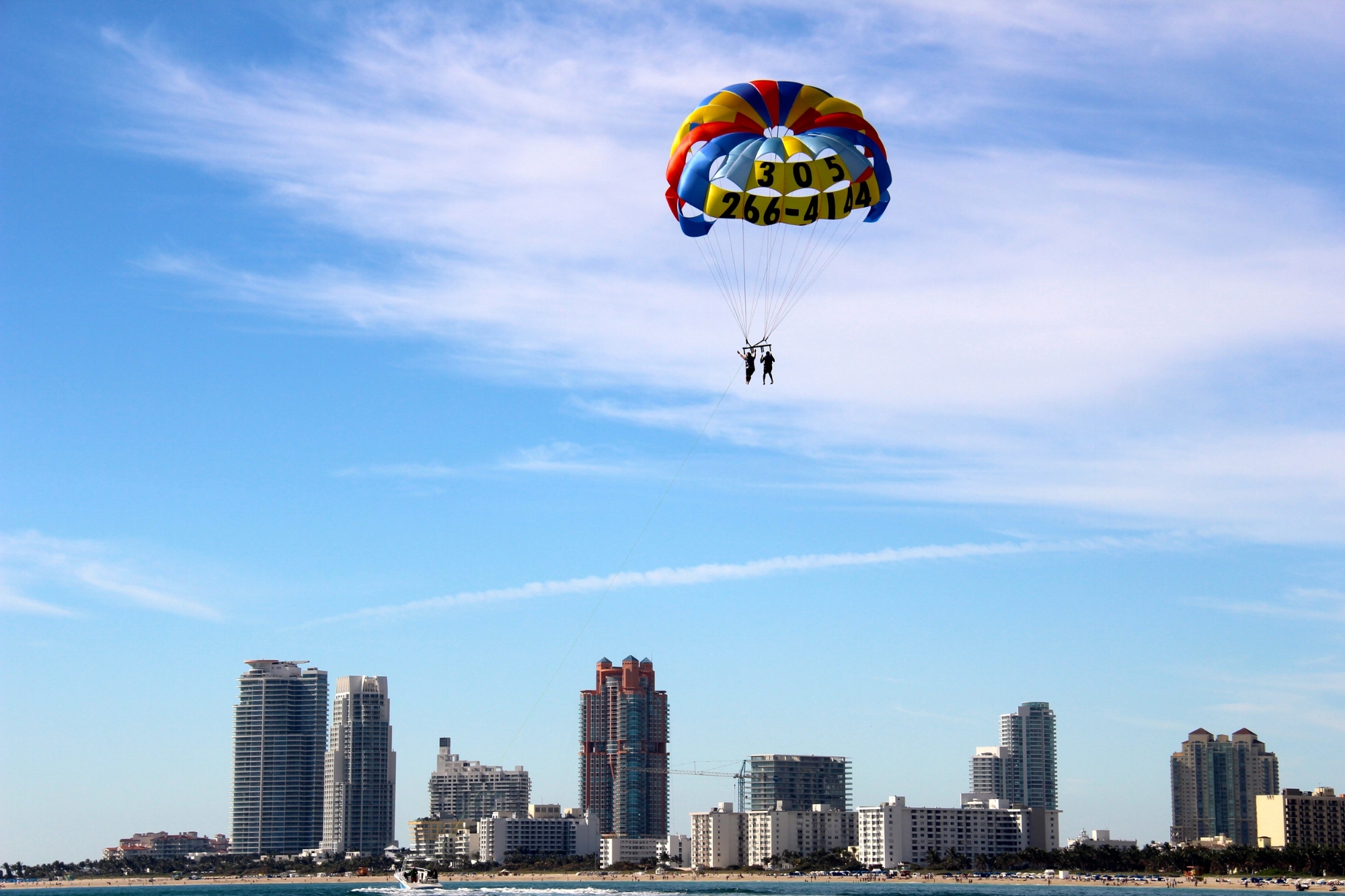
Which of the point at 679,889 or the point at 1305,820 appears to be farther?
the point at 1305,820

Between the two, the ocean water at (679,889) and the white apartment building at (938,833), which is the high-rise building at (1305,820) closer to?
the white apartment building at (938,833)

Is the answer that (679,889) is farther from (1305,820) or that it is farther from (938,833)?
(1305,820)

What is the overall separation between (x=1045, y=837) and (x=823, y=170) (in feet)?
540

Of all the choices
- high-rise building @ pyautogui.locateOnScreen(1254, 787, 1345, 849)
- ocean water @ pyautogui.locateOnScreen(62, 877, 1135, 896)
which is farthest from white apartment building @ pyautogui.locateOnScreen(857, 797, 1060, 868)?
high-rise building @ pyautogui.locateOnScreen(1254, 787, 1345, 849)

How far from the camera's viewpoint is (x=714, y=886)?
159875 millimetres

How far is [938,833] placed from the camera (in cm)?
18700

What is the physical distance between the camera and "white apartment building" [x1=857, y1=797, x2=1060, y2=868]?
611 ft

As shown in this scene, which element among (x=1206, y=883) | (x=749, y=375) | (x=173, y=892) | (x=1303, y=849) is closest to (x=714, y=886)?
(x=1206, y=883)

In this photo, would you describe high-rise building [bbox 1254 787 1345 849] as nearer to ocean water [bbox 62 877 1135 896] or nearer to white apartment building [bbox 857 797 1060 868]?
white apartment building [bbox 857 797 1060 868]

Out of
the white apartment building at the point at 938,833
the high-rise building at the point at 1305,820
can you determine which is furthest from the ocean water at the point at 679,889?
the high-rise building at the point at 1305,820

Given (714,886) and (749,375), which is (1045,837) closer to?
(714,886)

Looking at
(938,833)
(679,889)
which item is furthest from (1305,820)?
(679,889)

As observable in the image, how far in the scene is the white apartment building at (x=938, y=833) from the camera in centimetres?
18638

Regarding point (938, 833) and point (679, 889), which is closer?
point (679, 889)
